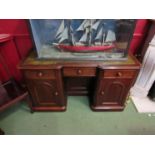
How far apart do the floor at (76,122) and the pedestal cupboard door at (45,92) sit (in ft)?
0.58

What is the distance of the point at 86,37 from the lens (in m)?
1.12

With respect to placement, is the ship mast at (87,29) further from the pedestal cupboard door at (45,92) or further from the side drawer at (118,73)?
the pedestal cupboard door at (45,92)

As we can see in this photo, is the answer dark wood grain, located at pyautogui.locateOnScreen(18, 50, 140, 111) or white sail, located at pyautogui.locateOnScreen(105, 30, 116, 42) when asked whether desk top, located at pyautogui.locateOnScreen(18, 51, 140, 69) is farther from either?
white sail, located at pyautogui.locateOnScreen(105, 30, 116, 42)

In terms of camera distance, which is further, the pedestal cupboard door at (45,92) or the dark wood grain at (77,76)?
the pedestal cupboard door at (45,92)

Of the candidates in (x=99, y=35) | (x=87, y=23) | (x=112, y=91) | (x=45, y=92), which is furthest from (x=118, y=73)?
(x=45, y=92)

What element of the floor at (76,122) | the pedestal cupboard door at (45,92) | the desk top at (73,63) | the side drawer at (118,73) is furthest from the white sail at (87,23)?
the floor at (76,122)

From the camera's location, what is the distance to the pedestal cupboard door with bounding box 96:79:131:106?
1237 mm

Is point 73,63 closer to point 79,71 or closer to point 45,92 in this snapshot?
point 79,71

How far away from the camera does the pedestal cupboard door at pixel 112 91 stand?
1.24 m

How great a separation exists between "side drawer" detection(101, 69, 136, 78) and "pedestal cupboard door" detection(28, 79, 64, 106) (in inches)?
19.1

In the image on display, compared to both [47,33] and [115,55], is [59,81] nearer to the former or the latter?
[47,33]

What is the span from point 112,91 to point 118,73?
0.26 m

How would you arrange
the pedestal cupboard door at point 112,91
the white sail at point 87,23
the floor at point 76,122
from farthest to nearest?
the floor at point 76,122 < the pedestal cupboard door at point 112,91 < the white sail at point 87,23
